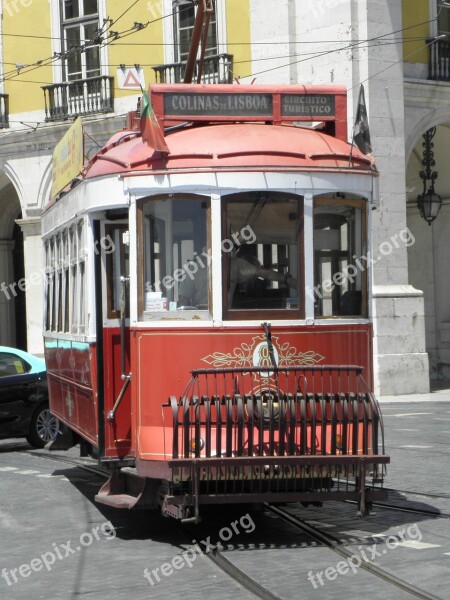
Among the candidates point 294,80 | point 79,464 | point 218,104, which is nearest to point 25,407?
point 79,464

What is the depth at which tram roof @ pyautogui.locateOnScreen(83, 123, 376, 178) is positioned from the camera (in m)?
9.81

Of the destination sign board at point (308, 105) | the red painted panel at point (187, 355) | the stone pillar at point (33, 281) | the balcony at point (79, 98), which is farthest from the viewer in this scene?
the stone pillar at point (33, 281)

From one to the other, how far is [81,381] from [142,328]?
1876mm

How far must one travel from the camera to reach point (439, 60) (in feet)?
91.2

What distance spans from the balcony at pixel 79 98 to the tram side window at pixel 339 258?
67.9 feet

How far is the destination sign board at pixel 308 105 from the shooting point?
10641 mm

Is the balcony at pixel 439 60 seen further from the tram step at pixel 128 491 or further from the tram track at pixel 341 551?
the tram step at pixel 128 491

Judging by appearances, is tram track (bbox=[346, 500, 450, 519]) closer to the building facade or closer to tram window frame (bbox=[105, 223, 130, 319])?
tram window frame (bbox=[105, 223, 130, 319])

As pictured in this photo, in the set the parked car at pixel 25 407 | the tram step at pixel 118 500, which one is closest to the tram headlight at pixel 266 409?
the tram step at pixel 118 500

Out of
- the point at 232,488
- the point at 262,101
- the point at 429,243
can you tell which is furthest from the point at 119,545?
the point at 429,243

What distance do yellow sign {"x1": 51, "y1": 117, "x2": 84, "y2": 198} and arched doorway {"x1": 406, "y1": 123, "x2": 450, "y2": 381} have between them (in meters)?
17.1

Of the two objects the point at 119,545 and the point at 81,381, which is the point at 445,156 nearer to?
the point at 81,381

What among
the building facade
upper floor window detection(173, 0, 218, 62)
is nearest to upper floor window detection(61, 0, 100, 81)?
the building facade

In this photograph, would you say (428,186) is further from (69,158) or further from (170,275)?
(170,275)
